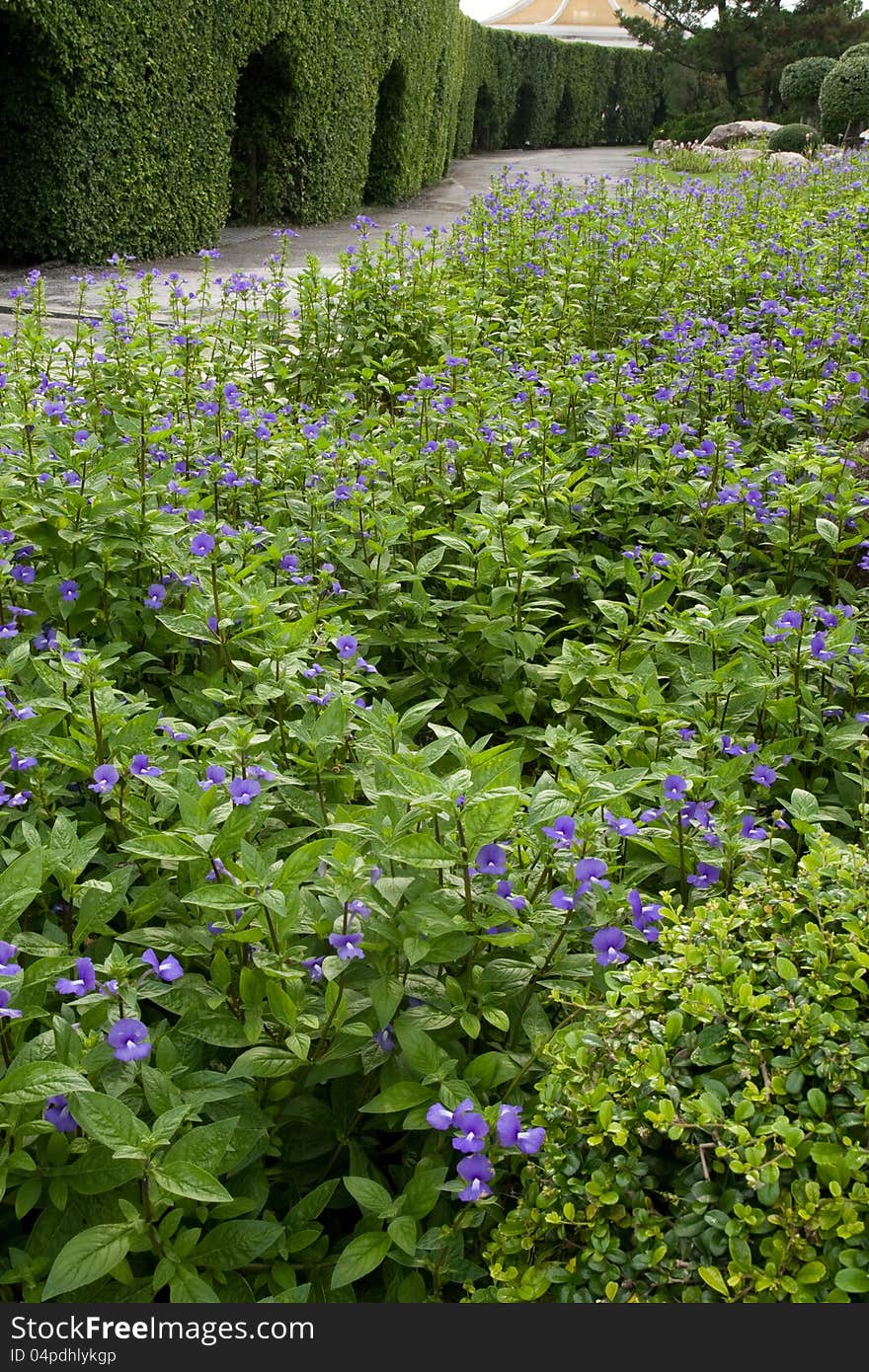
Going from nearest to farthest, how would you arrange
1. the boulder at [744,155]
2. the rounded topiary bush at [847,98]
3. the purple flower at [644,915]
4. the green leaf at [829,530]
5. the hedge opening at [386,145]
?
the purple flower at [644,915] → the green leaf at [829,530] → the hedge opening at [386,145] → the boulder at [744,155] → the rounded topiary bush at [847,98]

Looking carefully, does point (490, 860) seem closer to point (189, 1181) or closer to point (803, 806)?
point (189, 1181)

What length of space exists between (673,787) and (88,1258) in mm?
1207

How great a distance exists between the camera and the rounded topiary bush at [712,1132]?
1.39 meters

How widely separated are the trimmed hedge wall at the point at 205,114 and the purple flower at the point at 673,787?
32.1 ft

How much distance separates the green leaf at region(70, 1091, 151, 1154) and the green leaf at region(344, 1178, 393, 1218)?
1.04 feet

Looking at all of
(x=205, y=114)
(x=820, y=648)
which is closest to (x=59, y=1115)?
(x=820, y=648)

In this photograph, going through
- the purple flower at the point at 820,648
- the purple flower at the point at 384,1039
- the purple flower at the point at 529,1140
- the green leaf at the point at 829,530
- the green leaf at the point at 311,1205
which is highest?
the green leaf at the point at 829,530

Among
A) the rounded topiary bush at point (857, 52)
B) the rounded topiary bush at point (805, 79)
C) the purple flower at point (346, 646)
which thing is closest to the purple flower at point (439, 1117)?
the purple flower at point (346, 646)

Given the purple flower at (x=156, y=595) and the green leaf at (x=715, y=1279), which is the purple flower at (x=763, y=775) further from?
the purple flower at (x=156, y=595)

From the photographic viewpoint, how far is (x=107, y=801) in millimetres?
2289

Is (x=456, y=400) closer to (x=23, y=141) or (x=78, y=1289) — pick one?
(x=78, y=1289)

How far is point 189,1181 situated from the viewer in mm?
1524

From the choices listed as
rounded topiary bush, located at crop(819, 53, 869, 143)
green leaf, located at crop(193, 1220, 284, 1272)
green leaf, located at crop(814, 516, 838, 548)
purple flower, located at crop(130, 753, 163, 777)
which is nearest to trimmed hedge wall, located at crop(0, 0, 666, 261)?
rounded topiary bush, located at crop(819, 53, 869, 143)

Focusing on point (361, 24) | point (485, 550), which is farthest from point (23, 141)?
point (485, 550)
